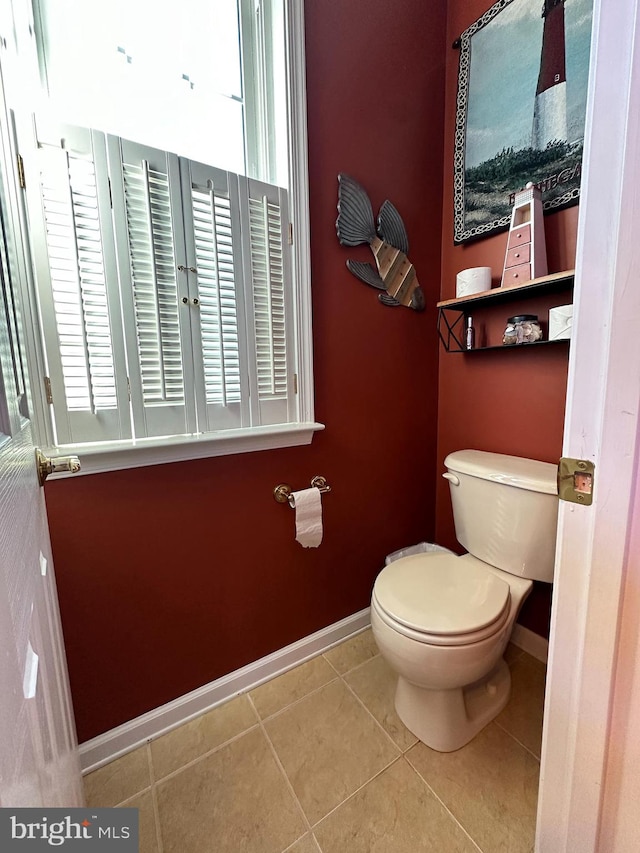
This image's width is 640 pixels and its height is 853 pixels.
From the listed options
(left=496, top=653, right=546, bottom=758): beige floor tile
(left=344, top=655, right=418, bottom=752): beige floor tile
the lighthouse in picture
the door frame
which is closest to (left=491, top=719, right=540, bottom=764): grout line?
(left=496, top=653, right=546, bottom=758): beige floor tile

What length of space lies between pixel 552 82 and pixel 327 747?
7.55 feet

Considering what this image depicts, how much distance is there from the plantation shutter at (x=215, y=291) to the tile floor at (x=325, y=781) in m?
1.03

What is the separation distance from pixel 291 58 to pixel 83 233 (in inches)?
34.9

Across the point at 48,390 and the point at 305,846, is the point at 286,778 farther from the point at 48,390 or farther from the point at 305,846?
the point at 48,390

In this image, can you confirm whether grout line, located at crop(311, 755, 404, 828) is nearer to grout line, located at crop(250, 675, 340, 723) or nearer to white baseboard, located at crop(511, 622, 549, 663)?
grout line, located at crop(250, 675, 340, 723)

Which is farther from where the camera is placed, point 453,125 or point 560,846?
point 453,125

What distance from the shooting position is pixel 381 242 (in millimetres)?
1402

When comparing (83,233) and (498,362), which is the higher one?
(83,233)

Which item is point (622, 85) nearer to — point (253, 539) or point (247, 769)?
point (253, 539)

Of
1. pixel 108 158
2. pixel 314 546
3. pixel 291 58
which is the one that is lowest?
pixel 314 546

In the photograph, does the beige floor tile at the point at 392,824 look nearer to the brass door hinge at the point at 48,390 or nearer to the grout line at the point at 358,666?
the grout line at the point at 358,666

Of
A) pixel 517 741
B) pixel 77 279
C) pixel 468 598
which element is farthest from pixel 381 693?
pixel 77 279

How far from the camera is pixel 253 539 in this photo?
1.27 metres

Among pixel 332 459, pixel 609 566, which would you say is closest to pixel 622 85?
pixel 609 566
